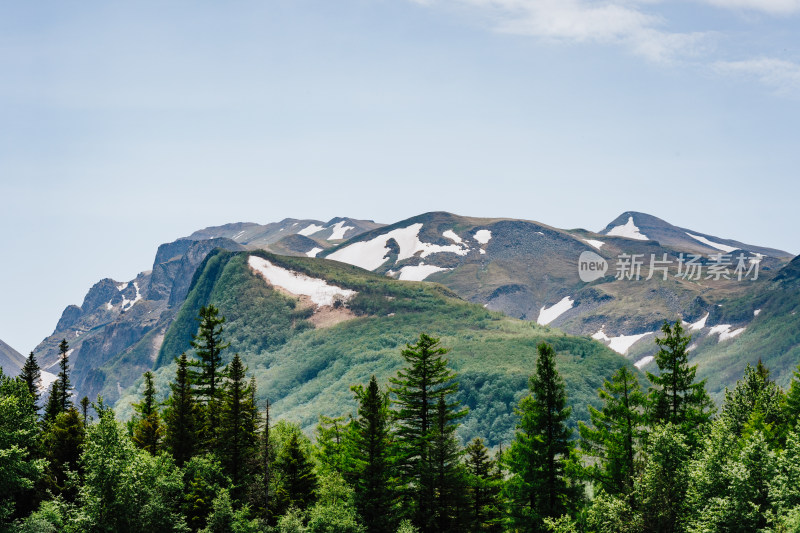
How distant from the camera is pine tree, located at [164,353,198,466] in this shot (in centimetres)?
7362

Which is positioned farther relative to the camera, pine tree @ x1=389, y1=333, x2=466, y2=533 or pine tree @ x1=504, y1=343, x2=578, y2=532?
pine tree @ x1=389, y1=333, x2=466, y2=533

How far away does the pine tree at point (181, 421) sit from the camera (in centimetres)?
7362

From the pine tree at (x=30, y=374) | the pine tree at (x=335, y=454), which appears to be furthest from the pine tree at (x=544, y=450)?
the pine tree at (x=30, y=374)

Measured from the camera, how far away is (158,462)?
6656cm

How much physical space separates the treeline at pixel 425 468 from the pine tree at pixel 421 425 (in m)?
0.14

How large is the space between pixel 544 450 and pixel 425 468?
9.30 metres

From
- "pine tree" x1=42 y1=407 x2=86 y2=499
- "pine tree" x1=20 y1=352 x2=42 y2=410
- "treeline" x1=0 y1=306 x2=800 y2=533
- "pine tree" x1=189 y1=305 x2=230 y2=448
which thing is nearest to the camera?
"treeline" x1=0 y1=306 x2=800 y2=533

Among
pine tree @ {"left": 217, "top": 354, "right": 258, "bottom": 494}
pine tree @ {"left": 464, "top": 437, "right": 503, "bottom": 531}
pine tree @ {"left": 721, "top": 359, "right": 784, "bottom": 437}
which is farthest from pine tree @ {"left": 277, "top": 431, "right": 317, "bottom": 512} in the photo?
pine tree @ {"left": 721, "top": 359, "right": 784, "bottom": 437}

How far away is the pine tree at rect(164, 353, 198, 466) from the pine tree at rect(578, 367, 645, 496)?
34458mm

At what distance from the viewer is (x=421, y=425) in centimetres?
6638

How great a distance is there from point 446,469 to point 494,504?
26.7 ft

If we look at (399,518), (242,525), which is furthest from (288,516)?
(399,518)

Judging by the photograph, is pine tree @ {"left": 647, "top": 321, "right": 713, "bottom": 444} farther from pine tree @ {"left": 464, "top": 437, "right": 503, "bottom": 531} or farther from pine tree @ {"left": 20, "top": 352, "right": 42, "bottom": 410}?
pine tree @ {"left": 20, "top": 352, "right": 42, "bottom": 410}

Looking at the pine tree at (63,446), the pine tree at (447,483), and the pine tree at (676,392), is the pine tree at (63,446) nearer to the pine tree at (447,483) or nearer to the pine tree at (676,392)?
the pine tree at (447,483)
